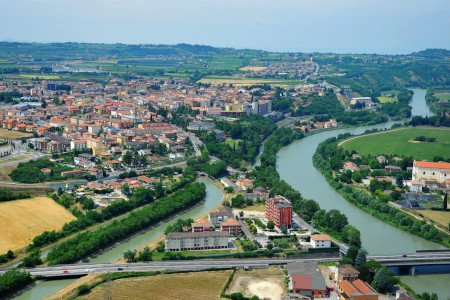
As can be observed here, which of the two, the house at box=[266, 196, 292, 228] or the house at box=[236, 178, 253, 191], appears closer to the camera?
the house at box=[266, 196, 292, 228]

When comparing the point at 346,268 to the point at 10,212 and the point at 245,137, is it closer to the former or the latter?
the point at 10,212

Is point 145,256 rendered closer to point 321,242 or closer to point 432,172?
point 321,242

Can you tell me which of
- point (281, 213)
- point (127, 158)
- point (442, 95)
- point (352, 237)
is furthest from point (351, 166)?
point (442, 95)

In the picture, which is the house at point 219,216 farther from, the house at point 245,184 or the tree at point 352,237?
the tree at point 352,237

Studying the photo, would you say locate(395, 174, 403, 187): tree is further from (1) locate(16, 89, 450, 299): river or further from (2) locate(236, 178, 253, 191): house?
(2) locate(236, 178, 253, 191): house

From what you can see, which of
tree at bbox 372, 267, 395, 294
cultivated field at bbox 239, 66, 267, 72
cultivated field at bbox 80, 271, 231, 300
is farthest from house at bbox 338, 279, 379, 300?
cultivated field at bbox 239, 66, 267, 72

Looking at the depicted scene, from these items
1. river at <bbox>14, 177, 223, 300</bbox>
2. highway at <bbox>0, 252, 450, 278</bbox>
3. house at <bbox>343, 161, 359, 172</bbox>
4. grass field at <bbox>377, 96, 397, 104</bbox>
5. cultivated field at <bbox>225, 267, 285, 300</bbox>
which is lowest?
river at <bbox>14, 177, 223, 300</bbox>
